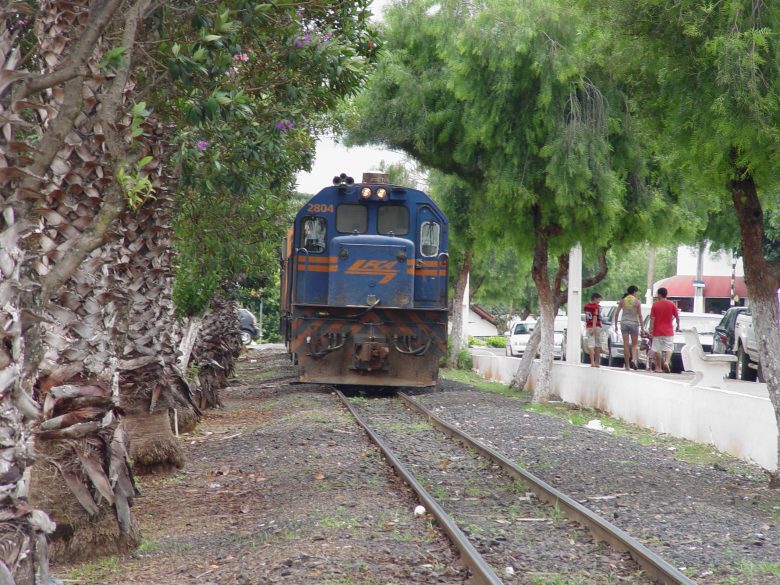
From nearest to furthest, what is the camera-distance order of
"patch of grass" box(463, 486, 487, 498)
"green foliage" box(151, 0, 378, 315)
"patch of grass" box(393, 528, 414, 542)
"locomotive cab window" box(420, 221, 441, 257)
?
"patch of grass" box(393, 528, 414, 542) → "green foliage" box(151, 0, 378, 315) → "patch of grass" box(463, 486, 487, 498) → "locomotive cab window" box(420, 221, 441, 257)

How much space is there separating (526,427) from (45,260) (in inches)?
352

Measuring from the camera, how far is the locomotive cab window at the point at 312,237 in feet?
60.7

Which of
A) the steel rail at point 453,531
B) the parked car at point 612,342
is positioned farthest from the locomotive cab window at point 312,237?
the parked car at point 612,342

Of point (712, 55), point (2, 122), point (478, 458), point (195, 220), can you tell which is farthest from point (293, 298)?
point (2, 122)

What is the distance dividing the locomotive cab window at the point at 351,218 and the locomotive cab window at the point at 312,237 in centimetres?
34

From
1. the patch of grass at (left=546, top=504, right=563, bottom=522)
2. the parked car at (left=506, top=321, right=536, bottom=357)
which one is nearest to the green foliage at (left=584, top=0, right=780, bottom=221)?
the patch of grass at (left=546, top=504, right=563, bottom=522)

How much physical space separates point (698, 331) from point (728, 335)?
245cm

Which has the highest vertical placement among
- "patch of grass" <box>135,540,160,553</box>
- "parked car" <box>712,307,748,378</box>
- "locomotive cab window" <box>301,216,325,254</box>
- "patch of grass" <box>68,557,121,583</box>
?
"locomotive cab window" <box>301,216,325,254</box>

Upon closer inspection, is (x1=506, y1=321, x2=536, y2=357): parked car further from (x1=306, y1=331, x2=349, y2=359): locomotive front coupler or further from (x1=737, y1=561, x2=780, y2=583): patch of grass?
(x1=737, y1=561, x2=780, y2=583): patch of grass

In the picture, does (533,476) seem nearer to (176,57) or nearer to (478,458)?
(478,458)

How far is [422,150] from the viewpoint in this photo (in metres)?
19.5

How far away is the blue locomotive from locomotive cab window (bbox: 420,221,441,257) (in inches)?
0.7

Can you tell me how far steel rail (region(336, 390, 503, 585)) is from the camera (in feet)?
20.3

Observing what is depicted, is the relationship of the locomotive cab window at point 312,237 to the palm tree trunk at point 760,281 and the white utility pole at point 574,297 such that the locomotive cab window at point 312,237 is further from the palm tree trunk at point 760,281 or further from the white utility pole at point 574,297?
the palm tree trunk at point 760,281
